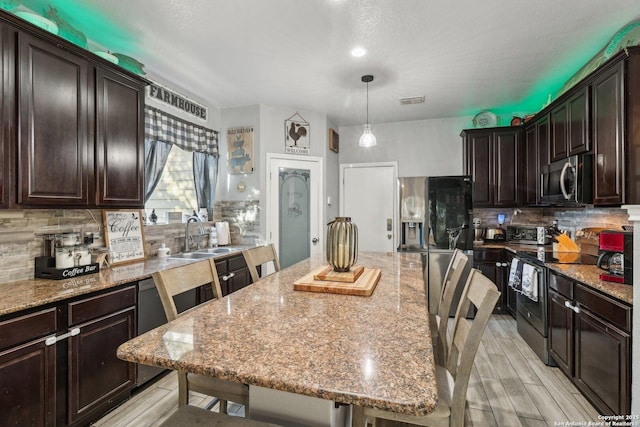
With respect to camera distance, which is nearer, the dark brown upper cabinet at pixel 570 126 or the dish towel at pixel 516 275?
the dark brown upper cabinet at pixel 570 126

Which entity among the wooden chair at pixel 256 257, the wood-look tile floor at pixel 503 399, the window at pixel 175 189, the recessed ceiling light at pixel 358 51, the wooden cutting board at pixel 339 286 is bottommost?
the wood-look tile floor at pixel 503 399

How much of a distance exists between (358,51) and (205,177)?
2390 mm

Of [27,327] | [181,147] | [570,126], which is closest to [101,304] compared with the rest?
[27,327]

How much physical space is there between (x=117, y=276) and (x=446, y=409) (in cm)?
217

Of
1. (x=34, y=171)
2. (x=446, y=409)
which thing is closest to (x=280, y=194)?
(x=34, y=171)

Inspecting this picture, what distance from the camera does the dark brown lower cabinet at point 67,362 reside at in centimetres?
152

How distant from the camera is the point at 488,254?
151 inches

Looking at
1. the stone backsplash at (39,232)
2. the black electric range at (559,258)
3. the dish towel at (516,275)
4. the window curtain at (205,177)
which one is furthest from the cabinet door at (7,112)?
the dish towel at (516,275)

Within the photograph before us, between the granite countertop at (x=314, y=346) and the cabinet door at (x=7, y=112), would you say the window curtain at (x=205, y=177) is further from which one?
the granite countertop at (x=314, y=346)

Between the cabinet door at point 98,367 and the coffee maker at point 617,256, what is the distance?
3.19 m

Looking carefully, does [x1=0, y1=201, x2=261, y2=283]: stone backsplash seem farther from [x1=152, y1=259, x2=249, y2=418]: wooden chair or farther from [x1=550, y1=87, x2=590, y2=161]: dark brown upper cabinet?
[x1=550, y1=87, x2=590, y2=161]: dark brown upper cabinet

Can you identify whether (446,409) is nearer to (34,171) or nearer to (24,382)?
(24,382)

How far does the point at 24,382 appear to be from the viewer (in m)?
1.56

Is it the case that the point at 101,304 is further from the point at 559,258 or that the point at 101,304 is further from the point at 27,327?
the point at 559,258
